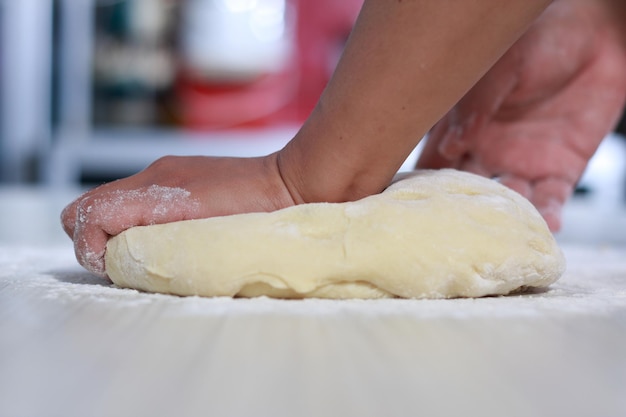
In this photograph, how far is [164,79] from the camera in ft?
10.5

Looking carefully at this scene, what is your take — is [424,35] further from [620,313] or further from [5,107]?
[5,107]

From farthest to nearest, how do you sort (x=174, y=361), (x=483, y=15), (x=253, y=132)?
(x=253, y=132), (x=483, y=15), (x=174, y=361)

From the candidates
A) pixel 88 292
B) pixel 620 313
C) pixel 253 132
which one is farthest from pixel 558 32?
pixel 253 132

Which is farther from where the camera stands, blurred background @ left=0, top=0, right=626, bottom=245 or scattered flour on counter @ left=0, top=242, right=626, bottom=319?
blurred background @ left=0, top=0, right=626, bottom=245

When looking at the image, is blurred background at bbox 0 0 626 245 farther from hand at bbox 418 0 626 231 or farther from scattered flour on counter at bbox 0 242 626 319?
scattered flour on counter at bbox 0 242 626 319

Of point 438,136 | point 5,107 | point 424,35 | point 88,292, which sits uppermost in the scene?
point 424,35

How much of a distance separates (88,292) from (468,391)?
0.46 meters

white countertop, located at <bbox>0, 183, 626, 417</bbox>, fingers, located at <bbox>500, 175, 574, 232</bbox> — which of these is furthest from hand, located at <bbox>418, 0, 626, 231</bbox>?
white countertop, located at <bbox>0, 183, 626, 417</bbox>

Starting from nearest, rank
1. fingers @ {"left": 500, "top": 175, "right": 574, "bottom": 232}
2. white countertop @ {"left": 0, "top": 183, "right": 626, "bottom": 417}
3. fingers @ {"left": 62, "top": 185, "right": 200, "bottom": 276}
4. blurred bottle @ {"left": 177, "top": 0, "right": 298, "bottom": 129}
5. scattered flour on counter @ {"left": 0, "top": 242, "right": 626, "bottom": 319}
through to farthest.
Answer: white countertop @ {"left": 0, "top": 183, "right": 626, "bottom": 417}, scattered flour on counter @ {"left": 0, "top": 242, "right": 626, "bottom": 319}, fingers @ {"left": 62, "top": 185, "right": 200, "bottom": 276}, fingers @ {"left": 500, "top": 175, "right": 574, "bottom": 232}, blurred bottle @ {"left": 177, "top": 0, "right": 298, "bottom": 129}

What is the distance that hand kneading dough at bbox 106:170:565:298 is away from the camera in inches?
27.4

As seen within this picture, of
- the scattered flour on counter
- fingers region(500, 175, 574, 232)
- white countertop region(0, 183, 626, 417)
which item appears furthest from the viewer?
fingers region(500, 175, 574, 232)

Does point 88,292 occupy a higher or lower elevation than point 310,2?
lower

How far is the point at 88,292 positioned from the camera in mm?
742

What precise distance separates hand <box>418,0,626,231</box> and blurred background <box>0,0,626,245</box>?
6.49 ft
